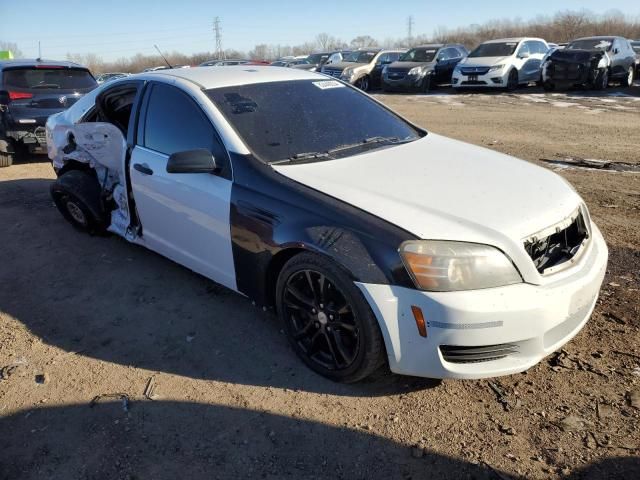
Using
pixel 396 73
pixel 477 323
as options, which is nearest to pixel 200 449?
pixel 477 323

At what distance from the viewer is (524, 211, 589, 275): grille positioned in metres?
2.61

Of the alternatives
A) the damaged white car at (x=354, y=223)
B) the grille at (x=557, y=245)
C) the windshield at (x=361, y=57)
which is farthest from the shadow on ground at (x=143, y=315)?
the windshield at (x=361, y=57)

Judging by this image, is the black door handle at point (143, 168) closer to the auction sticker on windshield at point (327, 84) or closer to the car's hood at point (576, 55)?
the auction sticker on windshield at point (327, 84)

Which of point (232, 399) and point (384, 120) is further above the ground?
point (384, 120)

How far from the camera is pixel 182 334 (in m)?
3.49

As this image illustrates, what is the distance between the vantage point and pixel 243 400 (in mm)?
2828

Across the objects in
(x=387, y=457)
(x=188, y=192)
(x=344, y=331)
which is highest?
(x=188, y=192)

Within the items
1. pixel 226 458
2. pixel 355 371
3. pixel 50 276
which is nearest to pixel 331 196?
pixel 355 371

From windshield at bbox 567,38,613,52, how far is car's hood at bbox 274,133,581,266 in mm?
16621

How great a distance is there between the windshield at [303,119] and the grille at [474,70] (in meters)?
15.2

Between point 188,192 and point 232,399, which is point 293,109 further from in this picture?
point 232,399

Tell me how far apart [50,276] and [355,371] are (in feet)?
9.74

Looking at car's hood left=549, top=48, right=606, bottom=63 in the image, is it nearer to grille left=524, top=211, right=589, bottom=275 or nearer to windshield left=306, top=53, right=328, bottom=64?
windshield left=306, top=53, right=328, bottom=64

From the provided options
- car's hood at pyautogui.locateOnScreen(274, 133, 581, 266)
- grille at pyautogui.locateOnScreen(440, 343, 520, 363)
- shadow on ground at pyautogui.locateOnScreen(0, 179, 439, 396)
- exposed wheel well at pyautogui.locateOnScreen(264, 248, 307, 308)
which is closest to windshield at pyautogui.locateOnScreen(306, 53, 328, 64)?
shadow on ground at pyautogui.locateOnScreen(0, 179, 439, 396)
